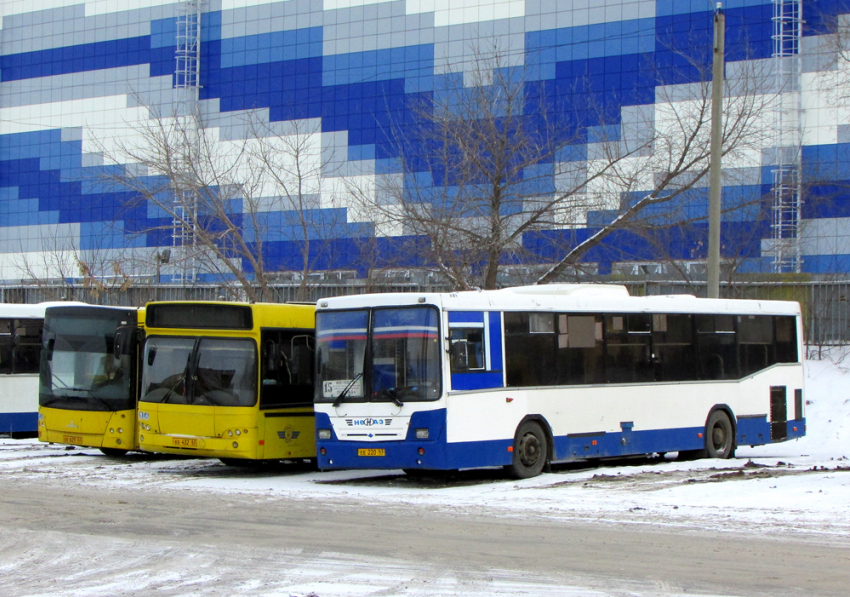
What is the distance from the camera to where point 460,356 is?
1528 cm

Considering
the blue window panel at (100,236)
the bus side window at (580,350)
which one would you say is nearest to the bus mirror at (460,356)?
the bus side window at (580,350)

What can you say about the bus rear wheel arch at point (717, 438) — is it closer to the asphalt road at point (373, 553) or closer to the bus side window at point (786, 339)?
the bus side window at point (786, 339)

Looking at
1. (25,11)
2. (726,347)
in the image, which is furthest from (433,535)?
(25,11)

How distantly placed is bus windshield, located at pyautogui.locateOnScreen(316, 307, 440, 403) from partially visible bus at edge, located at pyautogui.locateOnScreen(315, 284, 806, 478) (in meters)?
0.02

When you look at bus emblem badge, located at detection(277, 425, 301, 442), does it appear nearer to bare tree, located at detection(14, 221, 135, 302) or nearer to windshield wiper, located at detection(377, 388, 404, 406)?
windshield wiper, located at detection(377, 388, 404, 406)

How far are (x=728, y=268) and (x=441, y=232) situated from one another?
9.44 metres

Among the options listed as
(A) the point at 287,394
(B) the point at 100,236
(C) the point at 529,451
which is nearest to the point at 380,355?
(A) the point at 287,394

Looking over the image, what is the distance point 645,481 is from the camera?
15469mm

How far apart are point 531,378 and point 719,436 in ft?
16.7

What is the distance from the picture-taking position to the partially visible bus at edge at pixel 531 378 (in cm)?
1516

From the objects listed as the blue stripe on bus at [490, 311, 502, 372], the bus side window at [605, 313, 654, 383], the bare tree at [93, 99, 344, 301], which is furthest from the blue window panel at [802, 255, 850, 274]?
the blue stripe on bus at [490, 311, 502, 372]

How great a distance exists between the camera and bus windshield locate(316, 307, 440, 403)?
595 inches

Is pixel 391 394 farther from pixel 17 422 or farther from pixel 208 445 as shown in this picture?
pixel 17 422

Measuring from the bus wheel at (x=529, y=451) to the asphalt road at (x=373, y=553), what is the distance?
3.27 metres
